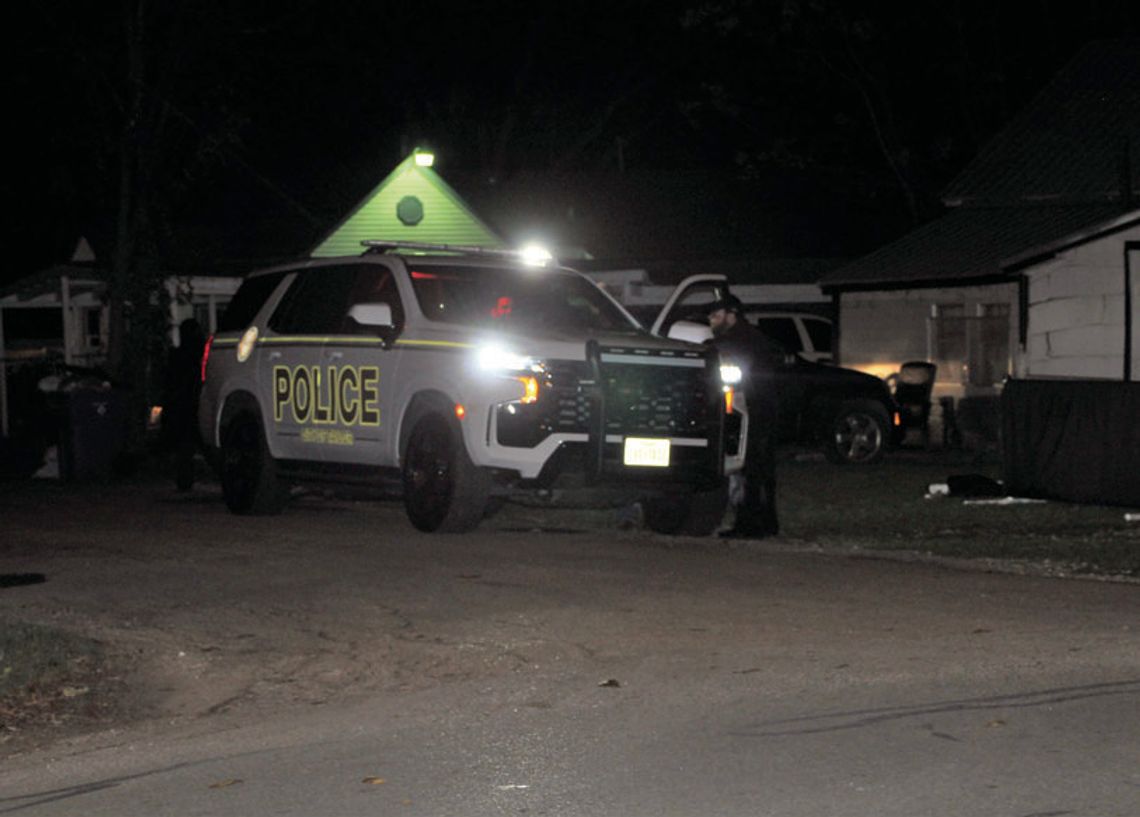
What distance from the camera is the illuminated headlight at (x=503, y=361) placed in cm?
1450

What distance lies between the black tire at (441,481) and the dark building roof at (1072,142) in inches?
633

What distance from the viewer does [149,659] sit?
1025 cm

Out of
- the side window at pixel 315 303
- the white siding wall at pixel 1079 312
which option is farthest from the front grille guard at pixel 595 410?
the white siding wall at pixel 1079 312

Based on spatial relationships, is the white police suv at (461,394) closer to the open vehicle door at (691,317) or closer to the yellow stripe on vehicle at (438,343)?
the yellow stripe on vehicle at (438,343)

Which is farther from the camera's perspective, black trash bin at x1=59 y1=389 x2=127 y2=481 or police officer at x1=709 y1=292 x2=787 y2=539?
black trash bin at x1=59 y1=389 x2=127 y2=481

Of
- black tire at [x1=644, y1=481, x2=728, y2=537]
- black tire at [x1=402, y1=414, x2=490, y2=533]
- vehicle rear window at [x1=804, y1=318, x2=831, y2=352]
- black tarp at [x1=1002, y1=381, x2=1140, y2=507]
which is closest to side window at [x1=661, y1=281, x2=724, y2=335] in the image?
black tire at [x1=644, y1=481, x2=728, y2=537]

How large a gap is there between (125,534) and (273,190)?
28828mm

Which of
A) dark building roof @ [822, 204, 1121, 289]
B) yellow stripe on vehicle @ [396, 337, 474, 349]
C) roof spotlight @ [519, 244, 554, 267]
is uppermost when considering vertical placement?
dark building roof @ [822, 204, 1121, 289]

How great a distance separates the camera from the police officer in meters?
15.5

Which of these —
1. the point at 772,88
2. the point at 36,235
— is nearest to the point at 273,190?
the point at 772,88

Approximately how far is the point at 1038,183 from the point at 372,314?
691 inches

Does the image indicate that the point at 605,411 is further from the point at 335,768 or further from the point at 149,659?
the point at 335,768

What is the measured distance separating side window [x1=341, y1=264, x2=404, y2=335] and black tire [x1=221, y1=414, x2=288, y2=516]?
1.48 m

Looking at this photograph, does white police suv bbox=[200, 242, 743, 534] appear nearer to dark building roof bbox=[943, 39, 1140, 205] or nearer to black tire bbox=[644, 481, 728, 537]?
black tire bbox=[644, 481, 728, 537]
